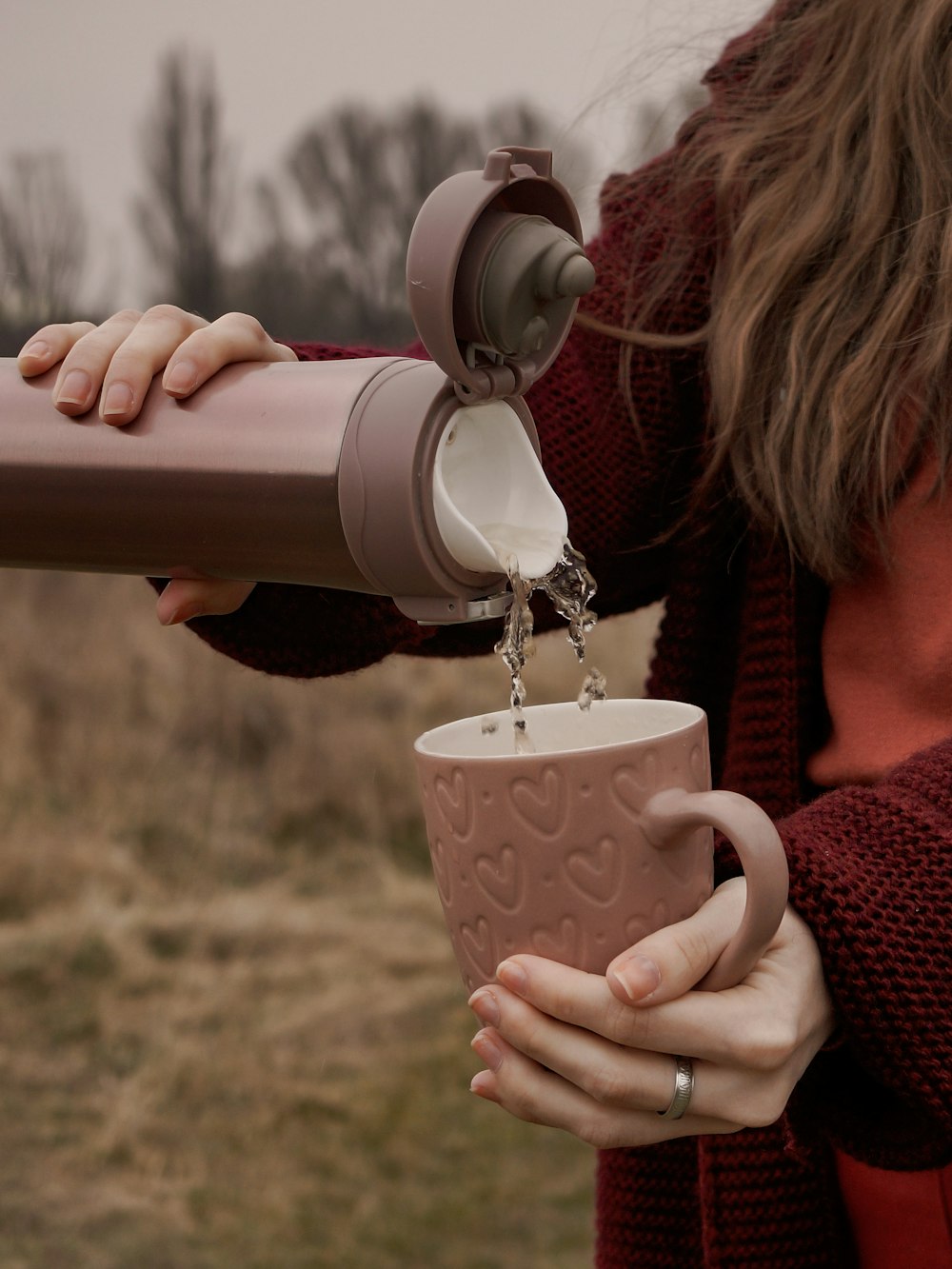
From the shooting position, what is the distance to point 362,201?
2094 millimetres

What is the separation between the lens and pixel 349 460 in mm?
477

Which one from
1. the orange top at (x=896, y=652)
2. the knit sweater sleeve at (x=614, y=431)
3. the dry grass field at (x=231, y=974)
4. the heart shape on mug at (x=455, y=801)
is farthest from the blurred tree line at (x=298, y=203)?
the heart shape on mug at (x=455, y=801)

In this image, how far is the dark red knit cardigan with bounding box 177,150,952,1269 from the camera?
1.81 ft

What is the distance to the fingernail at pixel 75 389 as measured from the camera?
0.53 m

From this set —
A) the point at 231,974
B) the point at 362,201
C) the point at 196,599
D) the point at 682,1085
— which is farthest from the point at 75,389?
the point at 362,201

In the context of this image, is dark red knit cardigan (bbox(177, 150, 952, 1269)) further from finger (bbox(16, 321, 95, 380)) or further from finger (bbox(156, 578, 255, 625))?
finger (bbox(16, 321, 95, 380))

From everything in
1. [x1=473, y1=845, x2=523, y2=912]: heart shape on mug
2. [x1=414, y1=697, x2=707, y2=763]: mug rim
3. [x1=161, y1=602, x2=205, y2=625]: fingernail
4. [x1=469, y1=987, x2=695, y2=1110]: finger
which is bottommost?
[x1=469, y1=987, x2=695, y2=1110]: finger

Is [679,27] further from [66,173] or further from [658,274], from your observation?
[66,173]

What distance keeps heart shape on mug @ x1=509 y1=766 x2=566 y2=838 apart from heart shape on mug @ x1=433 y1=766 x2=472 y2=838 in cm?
2

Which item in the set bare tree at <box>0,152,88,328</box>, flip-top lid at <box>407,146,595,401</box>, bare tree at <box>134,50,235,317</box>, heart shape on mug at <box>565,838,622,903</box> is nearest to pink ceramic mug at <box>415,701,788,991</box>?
heart shape on mug at <box>565,838,622,903</box>

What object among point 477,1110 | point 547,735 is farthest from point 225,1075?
point 547,735

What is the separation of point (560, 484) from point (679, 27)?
1.14 feet

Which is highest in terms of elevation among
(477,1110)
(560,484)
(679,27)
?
(679,27)

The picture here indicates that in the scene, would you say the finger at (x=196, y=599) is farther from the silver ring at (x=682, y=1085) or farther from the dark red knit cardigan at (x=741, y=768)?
the silver ring at (x=682, y=1085)
